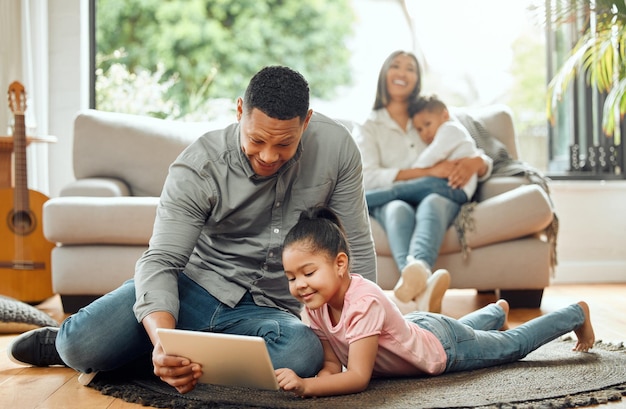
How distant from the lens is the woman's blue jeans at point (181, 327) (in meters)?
1.74

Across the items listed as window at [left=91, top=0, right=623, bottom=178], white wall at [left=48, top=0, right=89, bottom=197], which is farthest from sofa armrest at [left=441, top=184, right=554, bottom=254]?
white wall at [left=48, top=0, right=89, bottom=197]

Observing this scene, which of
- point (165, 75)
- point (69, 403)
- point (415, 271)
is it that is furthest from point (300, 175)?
point (165, 75)

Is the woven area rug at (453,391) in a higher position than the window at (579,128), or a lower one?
lower

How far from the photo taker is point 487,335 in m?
1.94

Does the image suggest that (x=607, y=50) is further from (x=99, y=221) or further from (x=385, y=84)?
(x=99, y=221)

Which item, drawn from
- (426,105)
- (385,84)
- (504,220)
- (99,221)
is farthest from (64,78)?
(504,220)

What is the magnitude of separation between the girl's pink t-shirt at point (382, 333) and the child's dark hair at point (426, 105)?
6.52 feet

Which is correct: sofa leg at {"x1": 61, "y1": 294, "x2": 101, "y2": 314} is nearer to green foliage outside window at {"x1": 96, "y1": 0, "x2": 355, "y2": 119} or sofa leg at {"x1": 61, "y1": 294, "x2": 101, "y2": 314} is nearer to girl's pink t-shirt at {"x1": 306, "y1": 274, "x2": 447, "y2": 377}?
girl's pink t-shirt at {"x1": 306, "y1": 274, "x2": 447, "y2": 377}

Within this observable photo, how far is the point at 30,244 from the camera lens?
139 inches

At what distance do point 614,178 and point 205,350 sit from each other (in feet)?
12.4

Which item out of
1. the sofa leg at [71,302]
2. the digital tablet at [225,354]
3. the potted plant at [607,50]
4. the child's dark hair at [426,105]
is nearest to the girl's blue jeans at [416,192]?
the child's dark hair at [426,105]

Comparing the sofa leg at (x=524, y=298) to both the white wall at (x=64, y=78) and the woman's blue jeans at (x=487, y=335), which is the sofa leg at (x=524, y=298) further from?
the white wall at (x=64, y=78)

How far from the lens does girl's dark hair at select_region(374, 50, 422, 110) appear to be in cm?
369

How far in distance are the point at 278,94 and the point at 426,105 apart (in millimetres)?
2168
